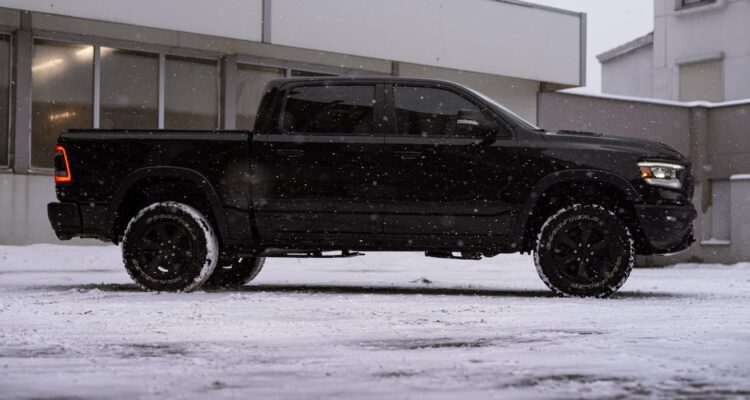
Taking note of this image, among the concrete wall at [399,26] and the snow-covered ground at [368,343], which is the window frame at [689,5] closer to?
the concrete wall at [399,26]

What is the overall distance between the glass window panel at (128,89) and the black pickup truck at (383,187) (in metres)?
8.50

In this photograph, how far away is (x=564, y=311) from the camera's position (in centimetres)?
773

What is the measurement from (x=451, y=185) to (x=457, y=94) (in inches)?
33.4

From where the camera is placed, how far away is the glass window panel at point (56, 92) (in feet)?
55.0

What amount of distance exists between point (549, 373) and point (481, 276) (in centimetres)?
880

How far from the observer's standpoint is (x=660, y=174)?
8.88 meters

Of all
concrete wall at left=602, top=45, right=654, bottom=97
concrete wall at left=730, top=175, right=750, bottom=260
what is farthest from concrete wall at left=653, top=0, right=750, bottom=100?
concrete wall at left=730, top=175, right=750, bottom=260

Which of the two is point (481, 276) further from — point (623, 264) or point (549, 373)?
point (549, 373)

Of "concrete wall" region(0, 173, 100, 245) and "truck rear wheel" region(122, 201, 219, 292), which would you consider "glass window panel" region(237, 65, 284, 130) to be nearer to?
"concrete wall" region(0, 173, 100, 245)

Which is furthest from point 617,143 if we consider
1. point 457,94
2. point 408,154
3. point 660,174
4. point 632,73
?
point 632,73

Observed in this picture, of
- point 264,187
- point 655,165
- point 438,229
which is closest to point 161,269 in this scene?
point 264,187

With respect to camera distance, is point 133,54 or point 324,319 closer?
point 324,319

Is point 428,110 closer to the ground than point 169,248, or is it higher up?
higher up

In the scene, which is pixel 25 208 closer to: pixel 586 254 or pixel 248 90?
pixel 248 90
